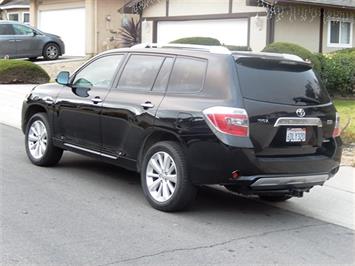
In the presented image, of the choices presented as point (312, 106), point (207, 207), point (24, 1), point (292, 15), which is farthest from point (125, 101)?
point (24, 1)

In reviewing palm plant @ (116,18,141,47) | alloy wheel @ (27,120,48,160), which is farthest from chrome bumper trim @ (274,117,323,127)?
palm plant @ (116,18,141,47)

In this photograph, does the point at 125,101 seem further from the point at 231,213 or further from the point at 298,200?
the point at 298,200

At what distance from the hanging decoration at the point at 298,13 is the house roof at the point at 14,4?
18762mm

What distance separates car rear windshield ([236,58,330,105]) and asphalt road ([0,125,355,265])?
4.20 feet

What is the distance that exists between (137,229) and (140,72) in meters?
2.09

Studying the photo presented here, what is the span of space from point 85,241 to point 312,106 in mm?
2719

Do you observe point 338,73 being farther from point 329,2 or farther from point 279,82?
point 279,82

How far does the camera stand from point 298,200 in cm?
735

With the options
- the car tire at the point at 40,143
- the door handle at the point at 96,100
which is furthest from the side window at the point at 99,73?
the car tire at the point at 40,143

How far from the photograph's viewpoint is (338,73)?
15.7 meters

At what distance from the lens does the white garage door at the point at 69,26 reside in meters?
27.9

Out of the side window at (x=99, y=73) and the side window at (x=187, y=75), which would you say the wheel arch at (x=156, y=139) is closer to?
the side window at (x=187, y=75)

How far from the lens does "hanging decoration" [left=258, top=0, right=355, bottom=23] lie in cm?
1881

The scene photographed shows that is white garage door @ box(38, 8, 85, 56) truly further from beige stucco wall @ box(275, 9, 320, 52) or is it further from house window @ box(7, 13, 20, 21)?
beige stucco wall @ box(275, 9, 320, 52)
